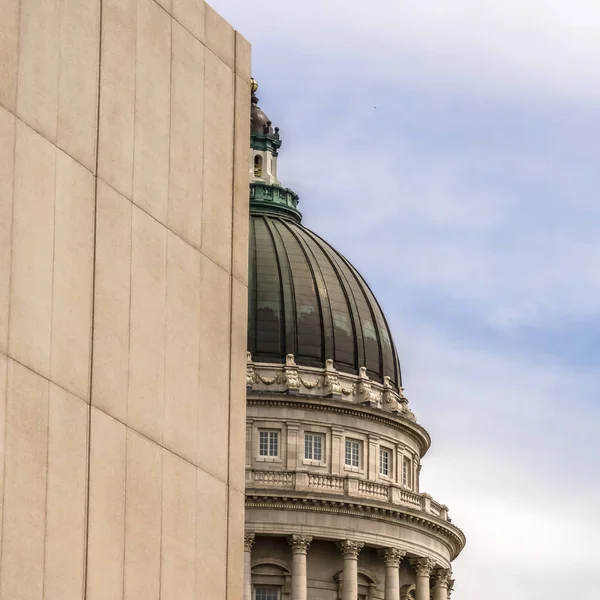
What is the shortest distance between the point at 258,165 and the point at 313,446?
1977cm

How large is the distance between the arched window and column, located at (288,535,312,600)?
23385 millimetres

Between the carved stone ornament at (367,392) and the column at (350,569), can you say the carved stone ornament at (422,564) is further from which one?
the carved stone ornament at (367,392)

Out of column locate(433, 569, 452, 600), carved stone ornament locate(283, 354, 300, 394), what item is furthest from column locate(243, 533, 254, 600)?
column locate(433, 569, 452, 600)

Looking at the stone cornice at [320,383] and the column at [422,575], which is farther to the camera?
the column at [422,575]

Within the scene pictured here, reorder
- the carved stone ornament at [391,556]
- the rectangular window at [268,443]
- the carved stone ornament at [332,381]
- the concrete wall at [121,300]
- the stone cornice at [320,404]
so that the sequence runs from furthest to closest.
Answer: the carved stone ornament at [332,381] < the carved stone ornament at [391,556] < the stone cornice at [320,404] < the rectangular window at [268,443] < the concrete wall at [121,300]

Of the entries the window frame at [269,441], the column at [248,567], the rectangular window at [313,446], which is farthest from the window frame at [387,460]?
the column at [248,567]

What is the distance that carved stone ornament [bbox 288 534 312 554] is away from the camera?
318 feet

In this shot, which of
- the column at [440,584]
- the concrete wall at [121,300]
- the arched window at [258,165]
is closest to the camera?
the concrete wall at [121,300]

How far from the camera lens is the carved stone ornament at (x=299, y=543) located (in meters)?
96.8

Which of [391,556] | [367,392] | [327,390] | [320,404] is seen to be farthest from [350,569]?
[367,392]

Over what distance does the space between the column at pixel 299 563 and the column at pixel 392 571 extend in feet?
14.0

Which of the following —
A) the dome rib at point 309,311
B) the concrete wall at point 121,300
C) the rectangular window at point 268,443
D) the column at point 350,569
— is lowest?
the concrete wall at point 121,300

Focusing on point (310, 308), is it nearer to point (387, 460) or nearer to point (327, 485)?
point (387, 460)

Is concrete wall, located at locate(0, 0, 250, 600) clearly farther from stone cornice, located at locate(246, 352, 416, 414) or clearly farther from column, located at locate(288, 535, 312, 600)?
stone cornice, located at locate(246, 352, 416, 414)
